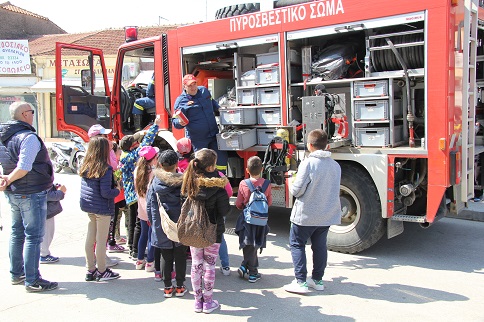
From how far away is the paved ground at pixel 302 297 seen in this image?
4.04 meters

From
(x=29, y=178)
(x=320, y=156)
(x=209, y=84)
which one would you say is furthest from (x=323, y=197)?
(x=209, y=84)

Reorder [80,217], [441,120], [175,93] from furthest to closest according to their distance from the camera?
[80,217], [175,93], [441,120]

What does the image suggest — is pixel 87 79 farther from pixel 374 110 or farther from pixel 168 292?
pixel 374 110

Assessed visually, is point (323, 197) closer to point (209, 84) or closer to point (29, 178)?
point (29, 178)

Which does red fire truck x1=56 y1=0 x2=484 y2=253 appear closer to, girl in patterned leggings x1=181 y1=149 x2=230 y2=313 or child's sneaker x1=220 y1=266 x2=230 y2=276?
child's sneaker x1=220 y1=266 x2=230 y2=276

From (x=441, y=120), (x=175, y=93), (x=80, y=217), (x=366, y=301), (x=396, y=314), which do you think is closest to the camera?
(x=396, y=314)

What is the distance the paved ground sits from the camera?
4043 mm

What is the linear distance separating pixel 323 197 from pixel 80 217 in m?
5.03

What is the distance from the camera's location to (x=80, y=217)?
7.92 m

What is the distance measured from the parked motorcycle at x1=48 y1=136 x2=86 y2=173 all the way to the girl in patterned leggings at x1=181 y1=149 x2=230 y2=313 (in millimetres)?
10079

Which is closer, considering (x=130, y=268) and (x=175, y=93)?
(x=130, y=268)

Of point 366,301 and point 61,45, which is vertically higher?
point 61,45

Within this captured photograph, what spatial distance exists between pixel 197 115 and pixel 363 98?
7.14 feet

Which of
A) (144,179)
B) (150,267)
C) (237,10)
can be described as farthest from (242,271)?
(237,10)
